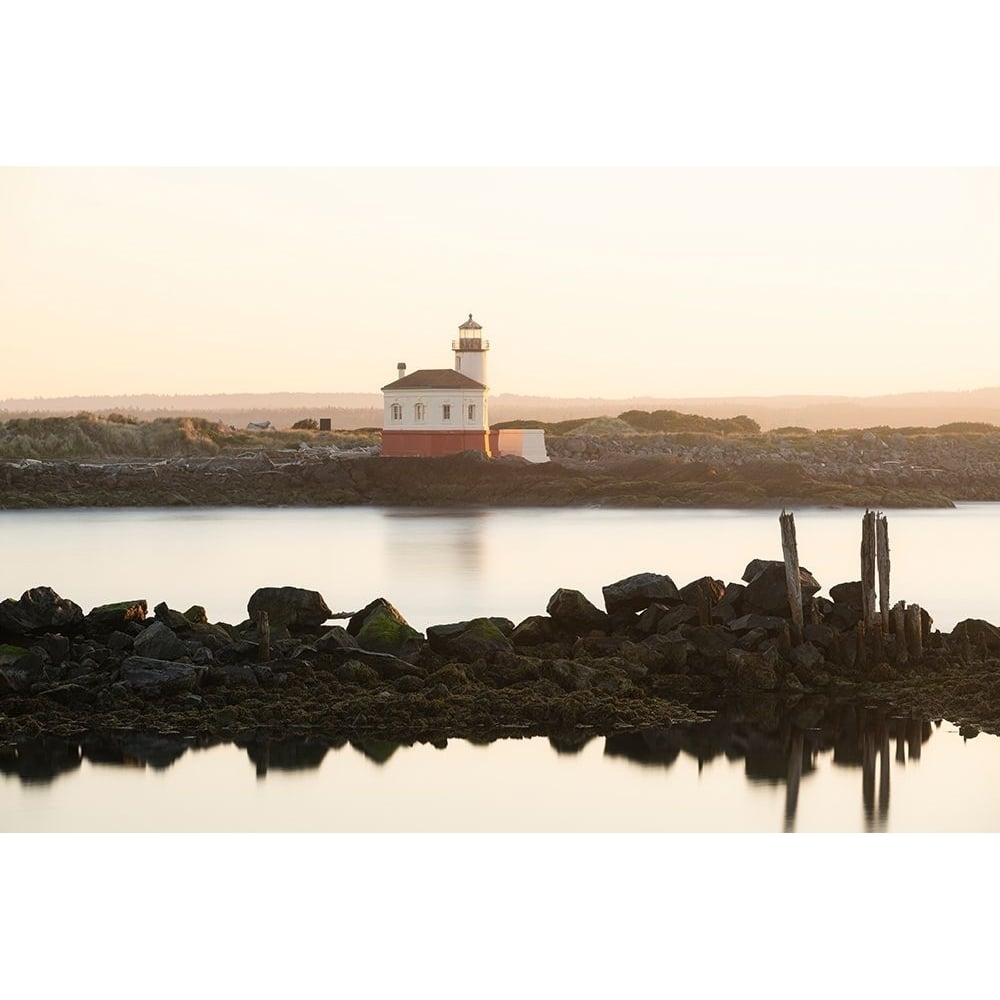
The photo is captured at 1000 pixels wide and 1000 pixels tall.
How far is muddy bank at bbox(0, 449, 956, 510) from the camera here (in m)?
29.5

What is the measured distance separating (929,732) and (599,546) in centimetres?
1327

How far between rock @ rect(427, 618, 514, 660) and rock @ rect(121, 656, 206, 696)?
1.25 metres

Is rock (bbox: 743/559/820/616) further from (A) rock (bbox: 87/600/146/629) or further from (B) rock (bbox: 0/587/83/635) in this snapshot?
(B) rock (bbox: 0/587/83/635)

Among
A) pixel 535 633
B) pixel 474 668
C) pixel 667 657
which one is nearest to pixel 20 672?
pixel 474 668

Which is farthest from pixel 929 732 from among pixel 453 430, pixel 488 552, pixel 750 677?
pixel 453 430

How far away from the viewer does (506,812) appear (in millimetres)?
5988

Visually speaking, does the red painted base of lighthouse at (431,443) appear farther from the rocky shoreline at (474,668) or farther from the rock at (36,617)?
the rock at (36,617)

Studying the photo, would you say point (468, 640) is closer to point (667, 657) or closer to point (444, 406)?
point (667, 657)

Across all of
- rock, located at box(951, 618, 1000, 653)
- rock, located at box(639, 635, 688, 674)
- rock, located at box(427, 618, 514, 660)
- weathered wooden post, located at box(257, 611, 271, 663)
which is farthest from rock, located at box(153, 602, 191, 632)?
rock, located at box(951, 618, 1000, 653)

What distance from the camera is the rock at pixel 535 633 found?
8508mm

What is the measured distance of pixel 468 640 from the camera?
7.86 metres

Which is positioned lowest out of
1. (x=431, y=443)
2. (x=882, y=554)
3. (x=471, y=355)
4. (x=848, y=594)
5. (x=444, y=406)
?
(x=848, y=594)

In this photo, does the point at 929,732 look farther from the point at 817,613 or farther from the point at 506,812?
the point at 506,812

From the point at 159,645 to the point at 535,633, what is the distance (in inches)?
81.9
